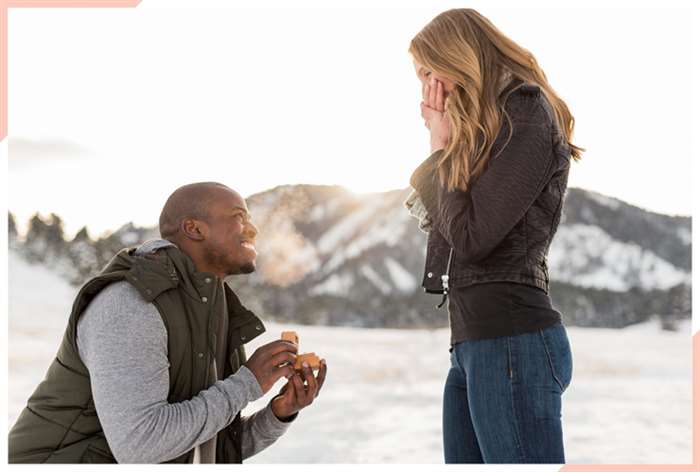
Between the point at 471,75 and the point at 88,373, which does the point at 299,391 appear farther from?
the point at 471,75

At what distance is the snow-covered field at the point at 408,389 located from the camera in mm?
5234

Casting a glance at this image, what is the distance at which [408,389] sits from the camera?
24.3 ft

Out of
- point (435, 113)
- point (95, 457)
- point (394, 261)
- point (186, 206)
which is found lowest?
point (95, 457)

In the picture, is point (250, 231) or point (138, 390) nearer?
point (138, 390)

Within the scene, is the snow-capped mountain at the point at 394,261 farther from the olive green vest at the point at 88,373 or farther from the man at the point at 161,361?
the olive green vest at the point at 88,373

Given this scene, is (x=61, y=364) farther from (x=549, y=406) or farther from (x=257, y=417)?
(x=549, y=406)

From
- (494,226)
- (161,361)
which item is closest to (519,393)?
(494,226)

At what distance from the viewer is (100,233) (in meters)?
8.22

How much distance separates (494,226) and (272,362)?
51 centimetres

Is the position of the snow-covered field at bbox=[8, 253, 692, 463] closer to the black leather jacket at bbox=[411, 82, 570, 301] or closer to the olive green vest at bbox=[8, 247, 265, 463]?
the olive green vest at bbox=[8, 247, 265, 463]

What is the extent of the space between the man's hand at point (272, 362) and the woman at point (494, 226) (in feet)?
1.02

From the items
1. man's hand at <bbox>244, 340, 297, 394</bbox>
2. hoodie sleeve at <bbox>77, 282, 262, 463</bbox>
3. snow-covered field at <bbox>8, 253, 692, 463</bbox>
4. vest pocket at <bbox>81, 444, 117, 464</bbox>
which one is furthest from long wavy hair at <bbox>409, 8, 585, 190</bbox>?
A: snow-covered field at <bbox>8, 253, 692, 463</bbox>

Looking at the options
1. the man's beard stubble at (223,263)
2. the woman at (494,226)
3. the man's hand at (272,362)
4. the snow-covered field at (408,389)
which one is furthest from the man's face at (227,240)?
the snow-covered field at (408,389)

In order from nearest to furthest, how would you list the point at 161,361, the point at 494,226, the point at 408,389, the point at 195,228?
the point at 494,226, the point at 161,361, the point at 195,228, the point at 408,389
